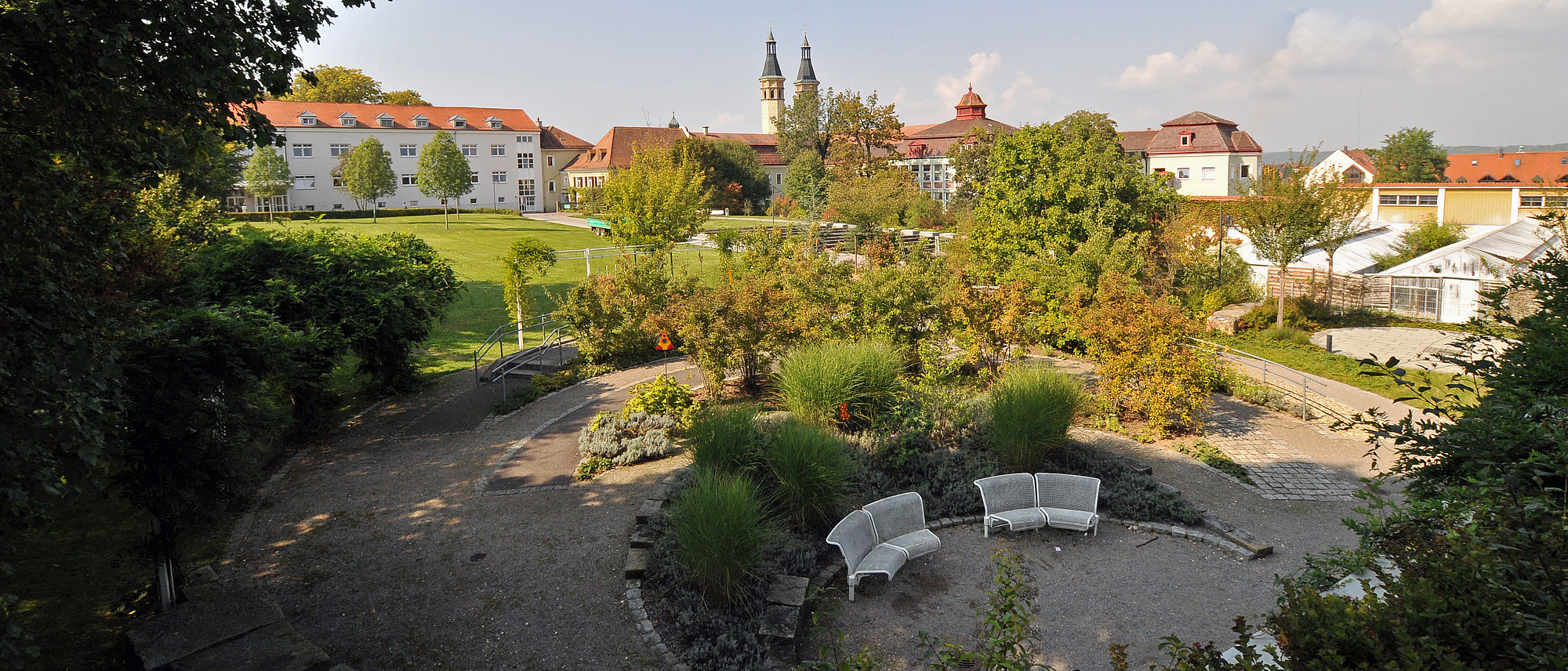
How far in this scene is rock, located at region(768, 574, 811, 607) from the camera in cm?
745

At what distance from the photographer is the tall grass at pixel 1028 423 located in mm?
10672

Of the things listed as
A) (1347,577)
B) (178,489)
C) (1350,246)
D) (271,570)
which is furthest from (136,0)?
(1350,246)

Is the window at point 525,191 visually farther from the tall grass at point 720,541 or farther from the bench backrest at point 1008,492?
the tall grass at point 720,541

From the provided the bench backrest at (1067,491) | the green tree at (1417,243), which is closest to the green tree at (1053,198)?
the bench backrest at (1067,491)

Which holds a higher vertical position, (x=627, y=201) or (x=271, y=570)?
(x=627, y=201)

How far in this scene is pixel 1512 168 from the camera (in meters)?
61.4

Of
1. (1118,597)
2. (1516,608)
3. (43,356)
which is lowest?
(1118,597)

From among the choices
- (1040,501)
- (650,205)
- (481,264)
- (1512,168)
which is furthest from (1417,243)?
(1512,168)

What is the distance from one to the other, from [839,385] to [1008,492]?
309cm

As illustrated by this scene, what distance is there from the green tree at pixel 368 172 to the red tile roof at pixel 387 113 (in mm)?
8455

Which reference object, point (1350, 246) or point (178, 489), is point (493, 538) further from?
point (1350, 246)

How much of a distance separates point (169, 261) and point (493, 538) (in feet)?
20.6

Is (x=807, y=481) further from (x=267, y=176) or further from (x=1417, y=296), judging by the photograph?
(x=267, y=176)

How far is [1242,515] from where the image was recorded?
32.3ft
